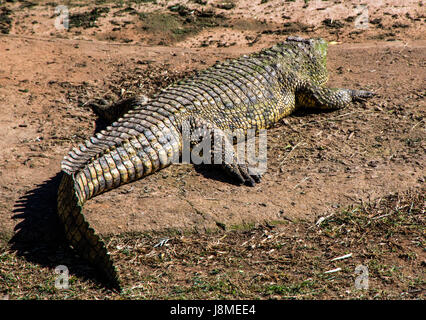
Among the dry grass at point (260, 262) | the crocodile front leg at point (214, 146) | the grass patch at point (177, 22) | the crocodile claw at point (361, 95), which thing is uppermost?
the grass patch at point (177, 22)

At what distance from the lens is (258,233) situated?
14.5ft

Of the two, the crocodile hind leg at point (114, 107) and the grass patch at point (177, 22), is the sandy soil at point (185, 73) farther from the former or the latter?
the crocodile hind leg at point (114, 107)

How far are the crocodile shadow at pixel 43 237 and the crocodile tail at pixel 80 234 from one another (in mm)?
110

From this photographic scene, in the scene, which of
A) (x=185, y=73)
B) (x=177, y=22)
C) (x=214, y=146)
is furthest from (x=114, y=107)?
(x=177, y=22)

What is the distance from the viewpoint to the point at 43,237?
4316 mm

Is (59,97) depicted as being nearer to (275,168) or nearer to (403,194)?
(275,168)

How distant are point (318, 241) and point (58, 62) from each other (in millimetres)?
5747

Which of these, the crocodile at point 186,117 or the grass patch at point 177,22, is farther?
the grass patch at point 177,22

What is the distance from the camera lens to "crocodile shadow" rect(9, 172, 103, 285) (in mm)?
3982

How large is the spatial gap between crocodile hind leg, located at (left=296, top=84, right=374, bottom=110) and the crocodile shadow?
3901 millimetres

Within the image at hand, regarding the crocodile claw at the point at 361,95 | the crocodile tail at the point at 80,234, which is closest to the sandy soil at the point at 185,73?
the crocodile claw at the point at 361,95

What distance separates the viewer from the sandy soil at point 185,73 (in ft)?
15.5
